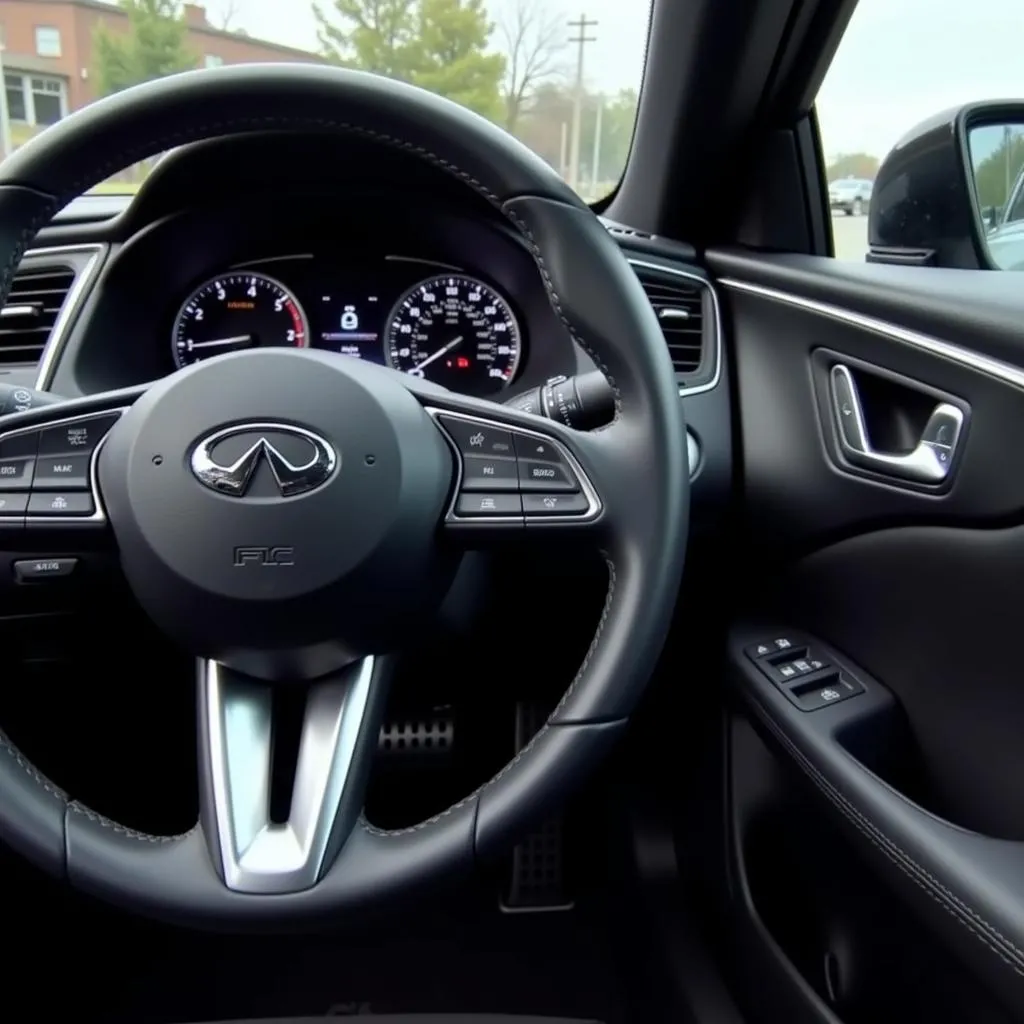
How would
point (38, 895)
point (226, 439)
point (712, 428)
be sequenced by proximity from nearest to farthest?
point (226, 439) < point (712, 428) < point (38, 895)

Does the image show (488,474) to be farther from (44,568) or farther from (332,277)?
(332,277)

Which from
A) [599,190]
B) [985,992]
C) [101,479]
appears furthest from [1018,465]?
[599,190]

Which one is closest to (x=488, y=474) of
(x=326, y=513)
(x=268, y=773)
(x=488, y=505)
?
(x=488, y=505)

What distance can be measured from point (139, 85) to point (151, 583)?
0.42 meters

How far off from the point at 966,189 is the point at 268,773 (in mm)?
1174

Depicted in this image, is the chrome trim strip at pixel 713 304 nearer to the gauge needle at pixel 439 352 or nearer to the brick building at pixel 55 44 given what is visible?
the gauge needle at pixel 439 352

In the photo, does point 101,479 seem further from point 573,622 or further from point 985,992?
point 985,992

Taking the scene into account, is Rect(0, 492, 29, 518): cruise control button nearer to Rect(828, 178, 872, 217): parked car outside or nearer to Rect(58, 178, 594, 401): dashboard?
Rect(58, 178, 594, 401): dashboard

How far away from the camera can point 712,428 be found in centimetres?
144

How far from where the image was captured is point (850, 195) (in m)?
1.68

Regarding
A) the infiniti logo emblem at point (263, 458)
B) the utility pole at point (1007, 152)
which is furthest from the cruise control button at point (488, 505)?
the utility pole at point (1007, 152)

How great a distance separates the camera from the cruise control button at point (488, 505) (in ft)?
3.10

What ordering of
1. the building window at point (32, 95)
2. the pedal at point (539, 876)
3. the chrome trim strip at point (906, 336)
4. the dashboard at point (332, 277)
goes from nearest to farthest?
the chrome trim strip at point (906, 336), the building window at point (32, 95), the dashboard at point (332, 277), the pedal at point (539, 876)

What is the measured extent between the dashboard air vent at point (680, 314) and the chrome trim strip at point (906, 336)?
72mm
